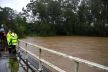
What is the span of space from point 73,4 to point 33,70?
84603 millimetres

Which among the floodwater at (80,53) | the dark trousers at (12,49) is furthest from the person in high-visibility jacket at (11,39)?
the floodwater at (80,53)

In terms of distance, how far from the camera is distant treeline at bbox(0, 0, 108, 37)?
86.5 meters

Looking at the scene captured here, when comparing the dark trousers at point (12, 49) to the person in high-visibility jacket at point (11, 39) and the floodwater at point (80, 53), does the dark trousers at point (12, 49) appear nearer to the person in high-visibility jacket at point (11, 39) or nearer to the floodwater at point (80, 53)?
the person in high-visibility jacket at point (11, 39)

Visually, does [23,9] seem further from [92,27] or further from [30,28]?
[92,27]

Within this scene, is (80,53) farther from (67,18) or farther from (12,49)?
(67,18)

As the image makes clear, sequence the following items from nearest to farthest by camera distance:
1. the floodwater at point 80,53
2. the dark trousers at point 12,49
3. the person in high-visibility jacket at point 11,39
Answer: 1. the person in high-visibility jacket at point 11,39
2. the dark trousers at point 12,49
3. the floodwater at point 80,53

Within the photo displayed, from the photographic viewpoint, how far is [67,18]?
90.4 m

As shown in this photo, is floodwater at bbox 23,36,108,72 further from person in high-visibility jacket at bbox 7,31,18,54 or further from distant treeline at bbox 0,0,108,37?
distant treeline at bbox 0,0,108,37

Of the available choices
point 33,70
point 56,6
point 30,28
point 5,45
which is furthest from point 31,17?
point 33,70

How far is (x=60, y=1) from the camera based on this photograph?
306 ft

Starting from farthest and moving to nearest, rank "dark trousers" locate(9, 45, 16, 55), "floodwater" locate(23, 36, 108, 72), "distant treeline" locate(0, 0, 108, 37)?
"distant treeline" locate(0, 0, 108, 37), "floodwater" locate(23, 36, 108, 72), "dark trousers" locate(9, 45, 16, 55)

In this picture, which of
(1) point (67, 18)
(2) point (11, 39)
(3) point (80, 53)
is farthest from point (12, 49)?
(1) point (67, 18)

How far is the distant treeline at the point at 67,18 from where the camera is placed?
8650 centimetres

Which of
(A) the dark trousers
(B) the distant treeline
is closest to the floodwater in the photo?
(A) the dark trousers
